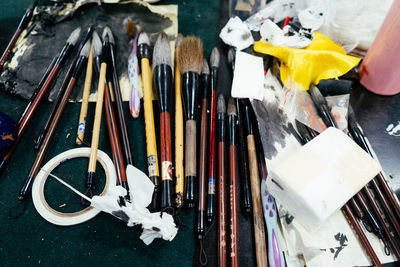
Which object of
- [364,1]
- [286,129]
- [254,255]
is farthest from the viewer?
[364,1]

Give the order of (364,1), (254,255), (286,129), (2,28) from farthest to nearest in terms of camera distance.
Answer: (2,28) < (364,1) < (286,129) < (254,255)

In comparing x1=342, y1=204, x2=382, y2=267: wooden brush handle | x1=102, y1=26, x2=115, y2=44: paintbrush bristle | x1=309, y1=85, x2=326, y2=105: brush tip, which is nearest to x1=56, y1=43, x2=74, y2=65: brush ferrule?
x1=102, y1=26, x2=115, y2=44: paintbrush bristle

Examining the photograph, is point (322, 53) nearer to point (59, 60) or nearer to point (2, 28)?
point (59, 60)

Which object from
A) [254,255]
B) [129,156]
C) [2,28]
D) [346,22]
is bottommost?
[254,255]

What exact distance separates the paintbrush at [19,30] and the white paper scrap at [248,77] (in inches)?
30.4

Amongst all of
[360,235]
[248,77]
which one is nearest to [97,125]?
[248,77]

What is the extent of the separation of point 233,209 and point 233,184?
0.06 meters

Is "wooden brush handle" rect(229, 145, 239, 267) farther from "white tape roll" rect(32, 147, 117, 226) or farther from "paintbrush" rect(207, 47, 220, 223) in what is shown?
"white tape roll" rect(32, 147, 117, 226)

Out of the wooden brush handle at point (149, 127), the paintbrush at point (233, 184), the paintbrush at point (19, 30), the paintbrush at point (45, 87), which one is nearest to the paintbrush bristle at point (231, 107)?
the paintbrush at point (233, 184)

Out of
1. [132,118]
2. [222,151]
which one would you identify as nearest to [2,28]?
[132,118]

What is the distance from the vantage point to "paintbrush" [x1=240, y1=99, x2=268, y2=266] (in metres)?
0.63

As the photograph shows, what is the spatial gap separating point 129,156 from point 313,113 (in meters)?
0.51

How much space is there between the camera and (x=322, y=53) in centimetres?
85

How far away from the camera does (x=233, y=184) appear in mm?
693
